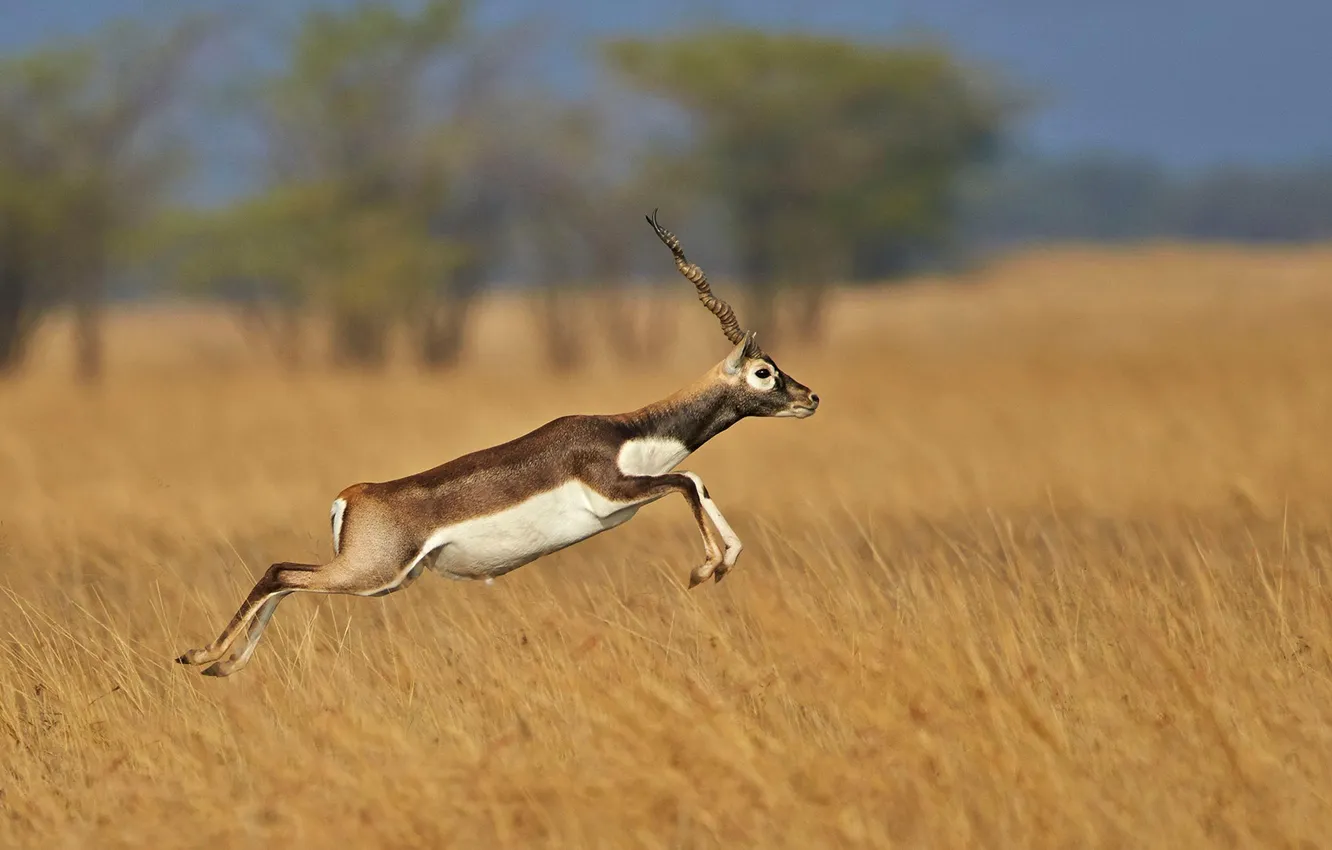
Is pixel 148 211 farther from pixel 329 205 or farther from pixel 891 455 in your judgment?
pixel 891 455

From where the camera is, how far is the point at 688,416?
690cm

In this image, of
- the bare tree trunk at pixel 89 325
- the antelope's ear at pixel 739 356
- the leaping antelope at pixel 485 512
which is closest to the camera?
the leaping antelope at pixel 485 512

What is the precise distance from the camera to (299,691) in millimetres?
6324

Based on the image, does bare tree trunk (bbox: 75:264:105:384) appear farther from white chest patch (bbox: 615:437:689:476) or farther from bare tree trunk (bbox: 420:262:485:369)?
white chest patch (bbox: 615:437:689:476)

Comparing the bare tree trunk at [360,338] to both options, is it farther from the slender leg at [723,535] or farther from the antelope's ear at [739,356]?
the slender leg at [723,535]

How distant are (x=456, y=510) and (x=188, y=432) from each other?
47.5ft

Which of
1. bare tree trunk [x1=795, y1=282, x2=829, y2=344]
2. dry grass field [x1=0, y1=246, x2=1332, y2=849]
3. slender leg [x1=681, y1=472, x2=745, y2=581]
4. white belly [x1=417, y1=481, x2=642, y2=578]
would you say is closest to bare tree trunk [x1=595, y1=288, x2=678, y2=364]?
bare tree trunk [x1=795, y1=282, x2=829, y2=344]

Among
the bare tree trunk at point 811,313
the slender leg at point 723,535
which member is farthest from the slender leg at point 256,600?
the bare tree trunk at point 811,313

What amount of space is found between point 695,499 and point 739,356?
84 cm

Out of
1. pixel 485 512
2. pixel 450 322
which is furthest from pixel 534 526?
pixel 450 322

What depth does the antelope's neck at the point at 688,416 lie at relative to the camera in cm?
684

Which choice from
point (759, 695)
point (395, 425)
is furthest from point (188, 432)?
point (759, 695)

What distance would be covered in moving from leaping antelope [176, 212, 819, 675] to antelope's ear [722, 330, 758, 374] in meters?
0.41

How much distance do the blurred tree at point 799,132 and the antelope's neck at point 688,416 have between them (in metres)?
30.4
